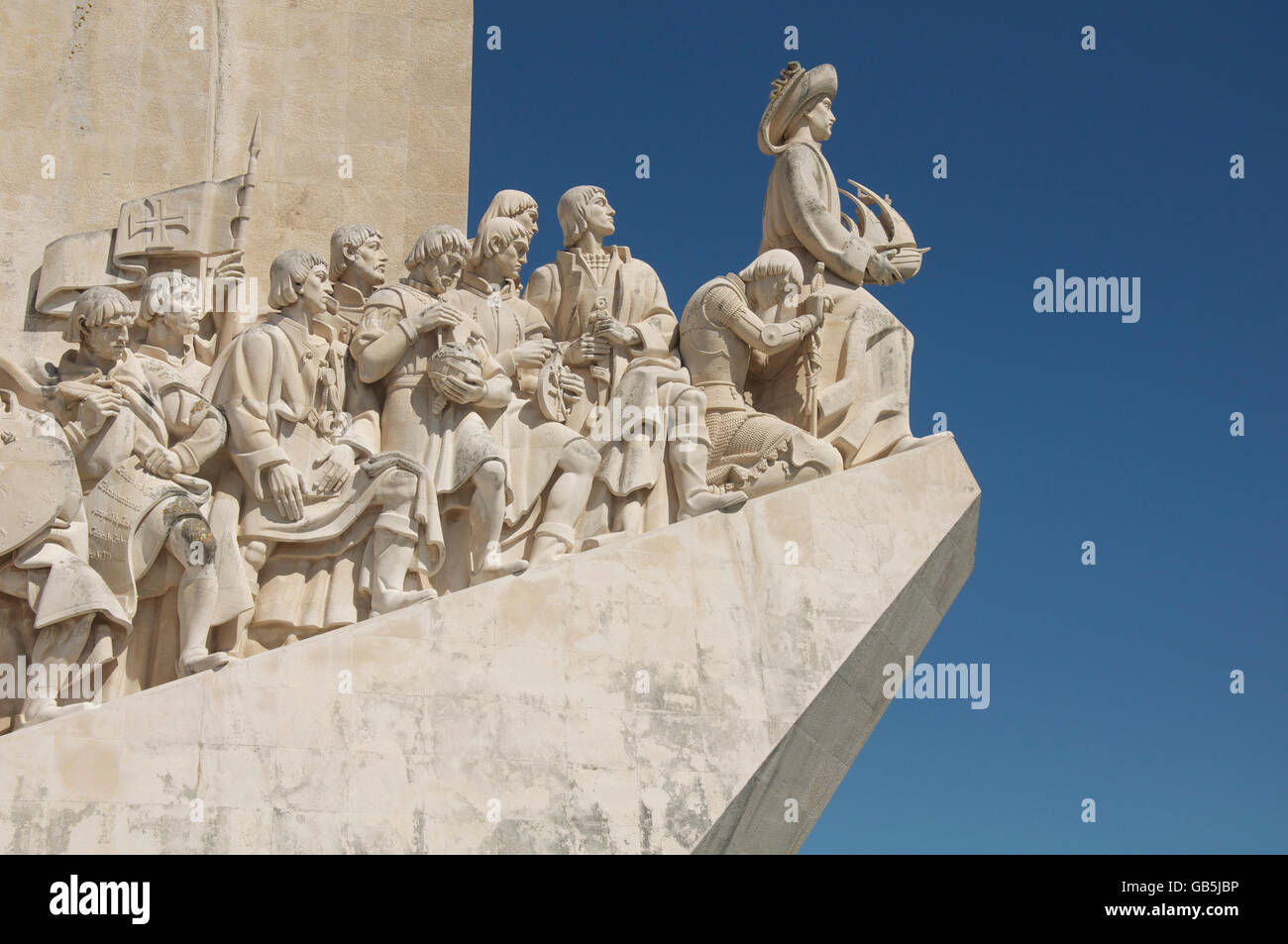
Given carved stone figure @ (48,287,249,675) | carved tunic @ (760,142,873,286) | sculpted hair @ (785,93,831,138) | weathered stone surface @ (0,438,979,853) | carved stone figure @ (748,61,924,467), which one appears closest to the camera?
weathered stone surface @ (0,438,979,853)

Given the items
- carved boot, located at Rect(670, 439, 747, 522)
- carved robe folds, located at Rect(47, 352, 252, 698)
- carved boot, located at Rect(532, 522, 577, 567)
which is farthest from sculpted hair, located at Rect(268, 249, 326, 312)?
carved boot, located at Rect(670, 439, 747, 522)

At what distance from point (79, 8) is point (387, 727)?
4745mm

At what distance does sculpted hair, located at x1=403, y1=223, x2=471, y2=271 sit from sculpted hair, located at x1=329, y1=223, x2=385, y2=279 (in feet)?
0.72

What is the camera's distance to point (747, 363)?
11.4m

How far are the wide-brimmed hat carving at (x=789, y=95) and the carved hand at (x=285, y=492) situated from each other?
3649 millimetres

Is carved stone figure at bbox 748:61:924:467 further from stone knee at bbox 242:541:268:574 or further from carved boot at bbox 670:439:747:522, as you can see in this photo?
stone knee at bbox 242:541:268:574

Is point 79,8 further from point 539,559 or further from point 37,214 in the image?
point 539,559

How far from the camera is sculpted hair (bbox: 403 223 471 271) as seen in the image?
1093 cm

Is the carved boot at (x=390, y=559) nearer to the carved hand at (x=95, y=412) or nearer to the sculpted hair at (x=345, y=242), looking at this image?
the carved hand at (x=95, y=412)

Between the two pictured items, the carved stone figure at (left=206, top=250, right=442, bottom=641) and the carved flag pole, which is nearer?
the carved stone figure at (left=206, top=250, right=442, bottom=641)

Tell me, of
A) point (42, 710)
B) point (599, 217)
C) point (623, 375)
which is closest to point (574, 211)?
point (599, 217)

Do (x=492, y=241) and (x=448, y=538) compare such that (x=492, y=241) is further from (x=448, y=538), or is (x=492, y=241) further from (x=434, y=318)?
(x=448, y=538)

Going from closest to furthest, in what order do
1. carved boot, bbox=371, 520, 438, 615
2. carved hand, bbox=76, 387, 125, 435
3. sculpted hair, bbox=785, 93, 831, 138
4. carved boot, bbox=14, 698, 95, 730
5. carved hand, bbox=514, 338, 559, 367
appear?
carved boot, bbox=14, 698, 95, 730 → carved hand, bbox=76, 387, 125, 435 → carved boot, bbox=371, 520, 438, 615 → carved hand, bbox=514, 338, 559, 367 → sculpted hair, bbox=785, 93, 831, 138

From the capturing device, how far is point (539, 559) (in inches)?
405
